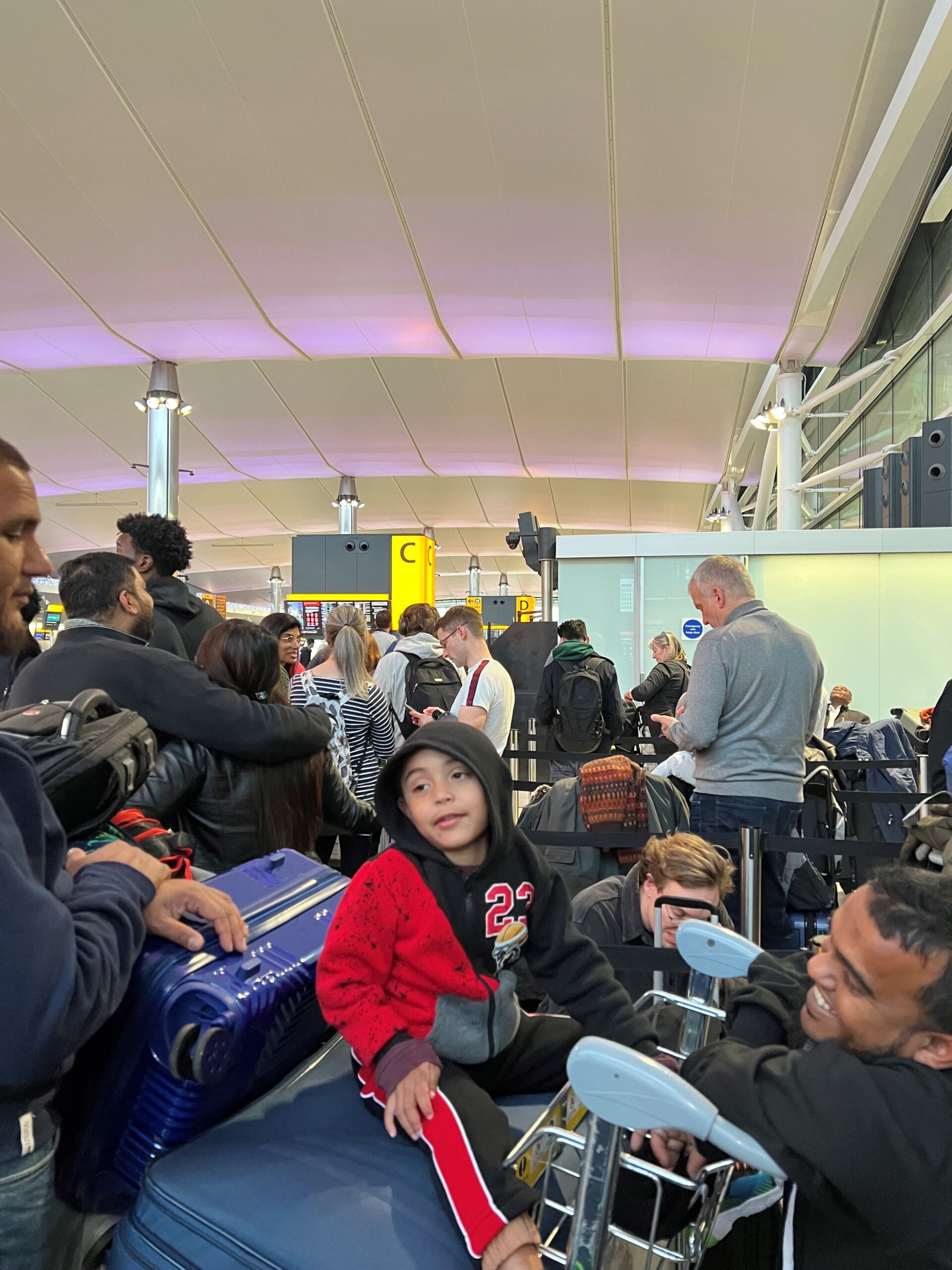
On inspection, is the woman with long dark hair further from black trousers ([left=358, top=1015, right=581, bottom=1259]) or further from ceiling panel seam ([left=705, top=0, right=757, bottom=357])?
ceiling panel seam ([left=705, top=0, right=757, bottom=357])

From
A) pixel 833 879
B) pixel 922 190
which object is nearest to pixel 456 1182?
pixel 833 879

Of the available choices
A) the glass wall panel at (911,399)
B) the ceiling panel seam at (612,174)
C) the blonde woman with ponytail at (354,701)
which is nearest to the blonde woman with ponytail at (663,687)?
the blonde woman with ponytail at (354,701)

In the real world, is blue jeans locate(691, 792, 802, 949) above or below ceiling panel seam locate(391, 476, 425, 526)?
below

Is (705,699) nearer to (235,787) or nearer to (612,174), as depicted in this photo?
(235,787)

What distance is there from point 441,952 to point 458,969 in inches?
1.7

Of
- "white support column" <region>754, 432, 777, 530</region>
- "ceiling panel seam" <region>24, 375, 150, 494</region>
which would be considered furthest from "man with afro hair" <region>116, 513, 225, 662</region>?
"ceiling panel seam" <region>24, 375, 150, 494</region>

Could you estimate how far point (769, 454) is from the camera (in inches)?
674

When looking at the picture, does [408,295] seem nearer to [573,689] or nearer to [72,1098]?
[573,689]

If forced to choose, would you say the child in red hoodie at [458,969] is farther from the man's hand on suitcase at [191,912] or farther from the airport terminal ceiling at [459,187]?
the airport terminal ceiling at [459,187]

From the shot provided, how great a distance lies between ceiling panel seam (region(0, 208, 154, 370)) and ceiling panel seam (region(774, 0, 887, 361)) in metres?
9.46

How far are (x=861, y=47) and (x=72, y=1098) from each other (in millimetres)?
9661

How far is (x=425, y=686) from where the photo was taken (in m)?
5.88

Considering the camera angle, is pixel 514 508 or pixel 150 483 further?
pixel 514 508

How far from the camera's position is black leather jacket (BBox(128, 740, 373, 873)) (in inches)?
97.3
